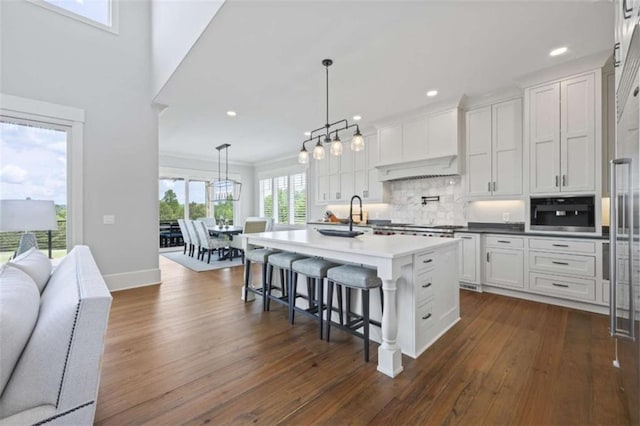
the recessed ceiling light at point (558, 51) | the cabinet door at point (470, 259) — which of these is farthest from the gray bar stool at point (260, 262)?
the recessed ceiling light at point (558, 51)

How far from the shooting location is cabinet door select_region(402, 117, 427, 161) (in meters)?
4.45

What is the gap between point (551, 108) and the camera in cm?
329

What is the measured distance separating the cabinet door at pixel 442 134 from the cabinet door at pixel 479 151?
0.24 m

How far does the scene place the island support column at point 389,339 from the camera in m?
1.88

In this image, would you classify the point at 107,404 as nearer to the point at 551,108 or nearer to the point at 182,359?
the point at 182,359

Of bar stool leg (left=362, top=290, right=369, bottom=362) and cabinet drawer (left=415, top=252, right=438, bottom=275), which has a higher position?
cabinet drawer (left=415, top=252, right=438, bottom=275)

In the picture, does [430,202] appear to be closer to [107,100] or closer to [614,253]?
[614,253]

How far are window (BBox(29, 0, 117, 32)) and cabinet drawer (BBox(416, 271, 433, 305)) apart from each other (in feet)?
17.0

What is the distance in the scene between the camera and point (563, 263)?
10.3ft

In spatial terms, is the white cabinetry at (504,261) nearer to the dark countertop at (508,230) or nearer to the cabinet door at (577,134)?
the dark countertop at (508,230)

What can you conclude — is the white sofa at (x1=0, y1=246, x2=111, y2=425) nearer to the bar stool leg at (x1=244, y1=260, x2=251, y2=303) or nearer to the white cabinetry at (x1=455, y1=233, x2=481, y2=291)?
the bar stool leg at (x1=244, y1=260, x2=251, y2=303)

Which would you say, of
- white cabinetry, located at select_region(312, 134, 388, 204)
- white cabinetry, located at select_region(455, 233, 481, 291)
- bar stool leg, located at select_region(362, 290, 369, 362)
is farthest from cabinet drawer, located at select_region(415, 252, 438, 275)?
white cabinetry, located at select_region(312, 134, 388, 204)

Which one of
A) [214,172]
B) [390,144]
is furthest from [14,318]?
[214,172]

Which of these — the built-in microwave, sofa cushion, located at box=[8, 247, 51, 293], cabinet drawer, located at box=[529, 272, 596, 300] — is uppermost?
the built-in microwave
